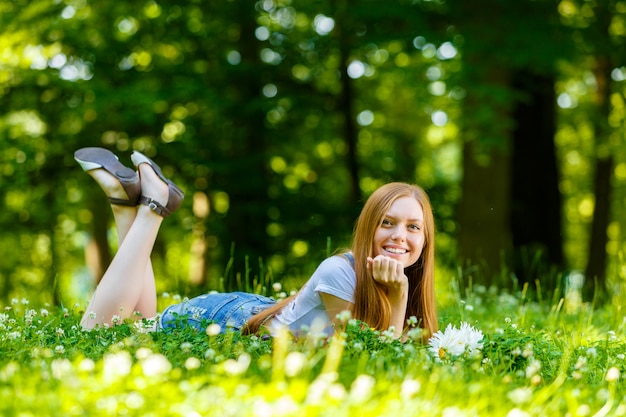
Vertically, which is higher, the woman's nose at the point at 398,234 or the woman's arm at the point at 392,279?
the woman's nose at the point at 398,234

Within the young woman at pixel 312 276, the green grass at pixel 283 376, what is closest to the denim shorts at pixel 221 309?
the young woman at pixel 312 276

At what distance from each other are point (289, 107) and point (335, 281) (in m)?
8.63

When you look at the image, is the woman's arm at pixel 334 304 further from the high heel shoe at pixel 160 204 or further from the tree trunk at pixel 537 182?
the tree trunk at pixel 537 182

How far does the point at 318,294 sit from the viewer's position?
14.2ft

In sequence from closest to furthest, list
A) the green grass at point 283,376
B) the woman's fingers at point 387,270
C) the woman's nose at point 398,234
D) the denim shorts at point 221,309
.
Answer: the green grass at point 283,376
the woman's fingers at point 387,270
the woman's nose at point 398,234
the denim shorts at point 221,309

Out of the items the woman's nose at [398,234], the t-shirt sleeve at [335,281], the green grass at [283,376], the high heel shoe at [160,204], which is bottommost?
the green grass at [283,376]

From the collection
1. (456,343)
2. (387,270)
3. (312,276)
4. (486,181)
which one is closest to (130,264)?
(312,276)

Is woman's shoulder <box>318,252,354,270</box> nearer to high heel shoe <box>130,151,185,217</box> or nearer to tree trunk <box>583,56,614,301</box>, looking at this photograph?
high heel shoe <box>130,151,185,217</box>

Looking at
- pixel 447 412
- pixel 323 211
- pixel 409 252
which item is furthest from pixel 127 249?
pixel 323 211

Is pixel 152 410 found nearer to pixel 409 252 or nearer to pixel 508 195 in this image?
pixel 409 252

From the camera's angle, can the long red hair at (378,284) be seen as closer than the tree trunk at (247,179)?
Yes

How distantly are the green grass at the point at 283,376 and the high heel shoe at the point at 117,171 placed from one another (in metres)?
0.94

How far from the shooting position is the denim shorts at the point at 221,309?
4.66 metres

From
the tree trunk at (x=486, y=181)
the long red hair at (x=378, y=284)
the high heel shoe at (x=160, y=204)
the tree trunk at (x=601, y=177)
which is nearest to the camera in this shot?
the long red hair at (x=378, y=284)
